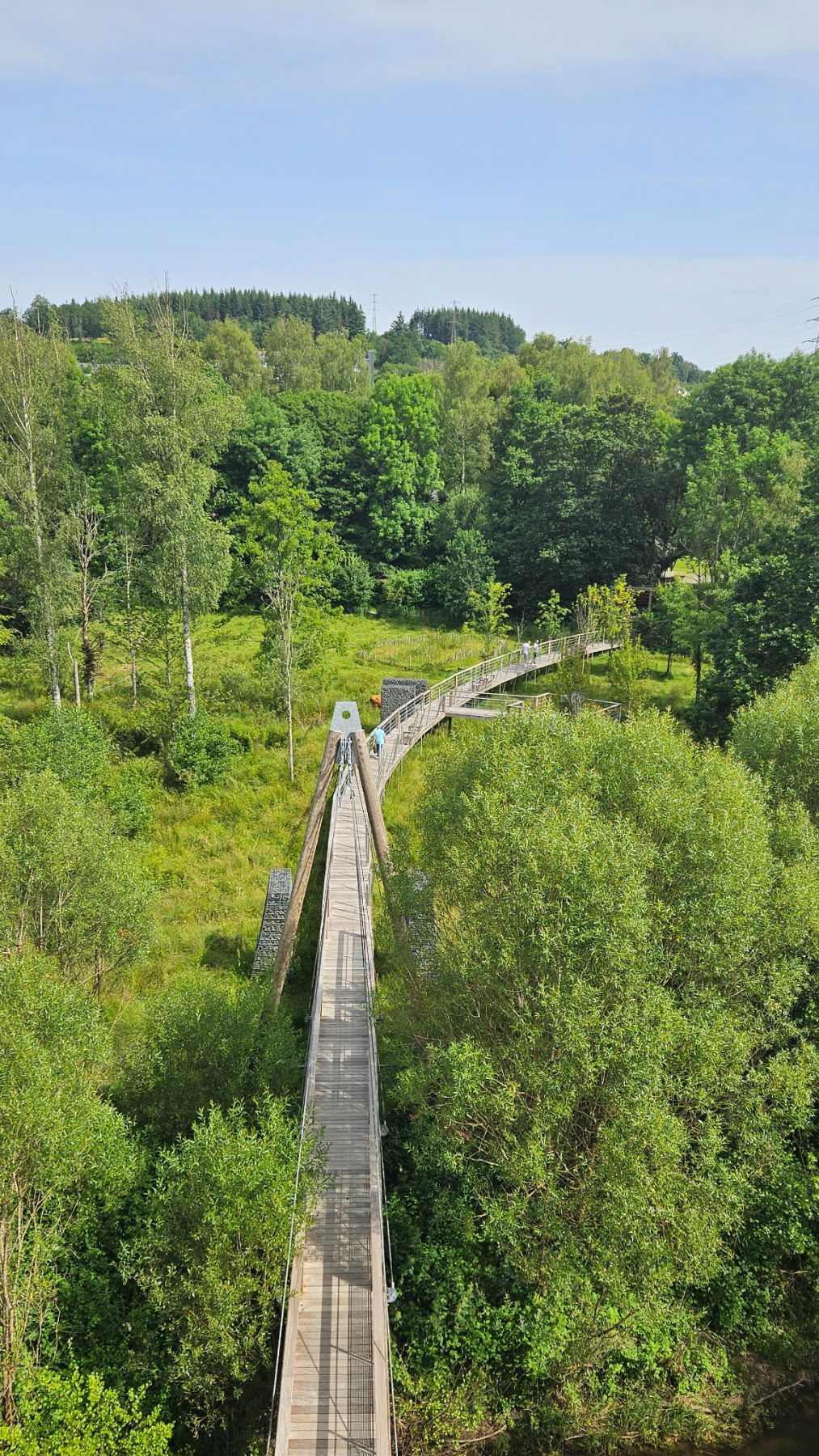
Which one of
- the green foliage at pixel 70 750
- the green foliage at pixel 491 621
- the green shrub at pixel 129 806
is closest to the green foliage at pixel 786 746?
the green shrub at pixel 129 806

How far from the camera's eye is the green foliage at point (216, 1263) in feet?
38.3

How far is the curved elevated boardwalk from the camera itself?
1116cm

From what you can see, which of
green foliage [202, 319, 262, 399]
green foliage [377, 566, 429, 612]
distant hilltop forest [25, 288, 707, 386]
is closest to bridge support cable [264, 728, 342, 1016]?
green foliage [377, 566, 429, 612]

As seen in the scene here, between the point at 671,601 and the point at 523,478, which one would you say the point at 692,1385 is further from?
the point at 523,478

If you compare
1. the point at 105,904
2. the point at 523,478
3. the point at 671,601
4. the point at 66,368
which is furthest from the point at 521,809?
the point at 66,368

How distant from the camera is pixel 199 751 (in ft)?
100

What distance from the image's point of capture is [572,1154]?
1338cm

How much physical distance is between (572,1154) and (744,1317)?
5.09 meters

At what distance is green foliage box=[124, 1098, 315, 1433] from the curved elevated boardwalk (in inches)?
23.0

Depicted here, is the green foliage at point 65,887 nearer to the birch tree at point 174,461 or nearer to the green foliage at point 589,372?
the birch tree at point 174,461

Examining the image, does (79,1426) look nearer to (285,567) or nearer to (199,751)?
(199,751)

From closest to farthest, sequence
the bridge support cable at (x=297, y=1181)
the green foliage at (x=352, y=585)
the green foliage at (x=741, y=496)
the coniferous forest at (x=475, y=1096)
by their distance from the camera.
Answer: the bridge support cable at (x=297, y=1181) < the coniferous forest at (x=475, y=1096) < the green foliage at (x=741, y=496) < the green foliage at (x=352, y=585)

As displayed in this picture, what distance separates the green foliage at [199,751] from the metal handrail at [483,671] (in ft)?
16.9

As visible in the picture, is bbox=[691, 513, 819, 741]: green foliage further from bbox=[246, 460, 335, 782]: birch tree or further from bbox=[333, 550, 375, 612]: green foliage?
bbox=[333, 550, 375, 612]: green foliage
